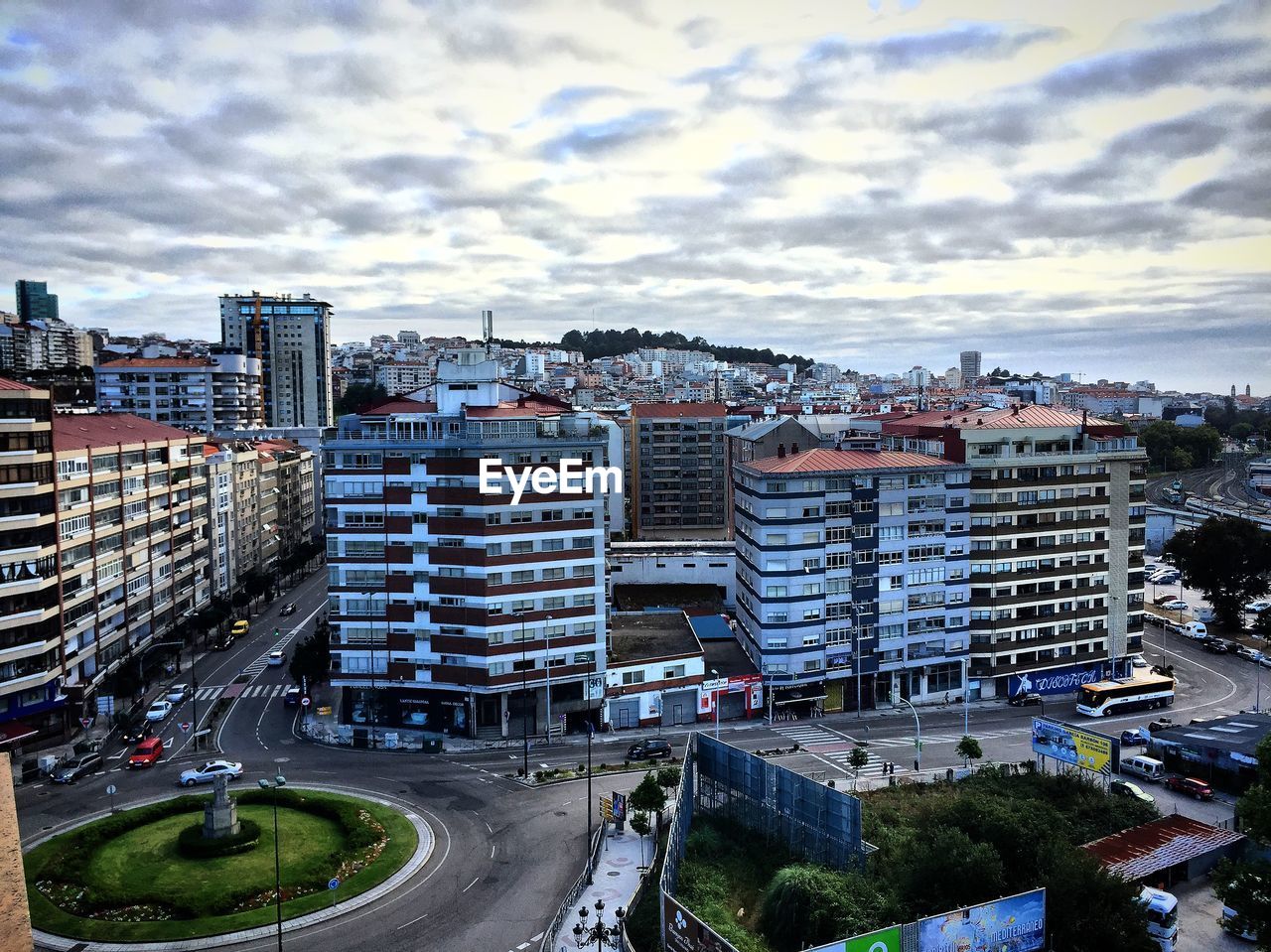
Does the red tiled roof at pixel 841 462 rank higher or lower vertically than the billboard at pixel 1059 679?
higher

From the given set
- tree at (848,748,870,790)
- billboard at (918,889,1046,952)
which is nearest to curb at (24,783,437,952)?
tree at (848,748,870,790)

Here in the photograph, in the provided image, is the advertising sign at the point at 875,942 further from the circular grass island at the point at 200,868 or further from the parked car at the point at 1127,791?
the parked car at the point at 1127,791

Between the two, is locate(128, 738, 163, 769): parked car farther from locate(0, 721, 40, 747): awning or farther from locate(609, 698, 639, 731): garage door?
locate(609, 698, 639, 731): garage door

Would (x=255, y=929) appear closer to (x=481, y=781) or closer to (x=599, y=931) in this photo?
(x=599, y=931)

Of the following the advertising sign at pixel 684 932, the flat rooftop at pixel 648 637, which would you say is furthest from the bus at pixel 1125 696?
the advertising sign at pixel 684 932

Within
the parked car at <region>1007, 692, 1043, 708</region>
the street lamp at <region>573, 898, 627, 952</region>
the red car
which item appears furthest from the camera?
the parked car at <region>1007, 692, 1043, 708</region>

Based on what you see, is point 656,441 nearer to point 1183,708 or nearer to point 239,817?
point 1183,708

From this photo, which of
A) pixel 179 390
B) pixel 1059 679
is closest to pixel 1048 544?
pixel 1059 679
